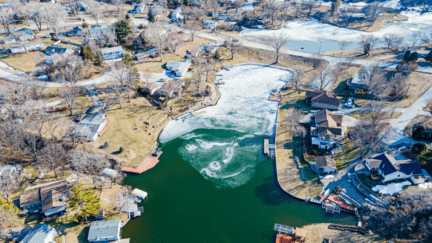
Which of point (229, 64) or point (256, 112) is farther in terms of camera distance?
point (229, 64)

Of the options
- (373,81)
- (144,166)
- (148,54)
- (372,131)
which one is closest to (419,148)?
(372,131)

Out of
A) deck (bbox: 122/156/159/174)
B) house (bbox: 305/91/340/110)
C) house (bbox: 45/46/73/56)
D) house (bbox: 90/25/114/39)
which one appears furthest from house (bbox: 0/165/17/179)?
house (bbox: 305/91/340/110)

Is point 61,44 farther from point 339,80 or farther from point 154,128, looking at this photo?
point 339,80

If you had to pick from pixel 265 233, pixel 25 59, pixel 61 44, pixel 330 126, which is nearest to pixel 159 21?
pixel 61 44

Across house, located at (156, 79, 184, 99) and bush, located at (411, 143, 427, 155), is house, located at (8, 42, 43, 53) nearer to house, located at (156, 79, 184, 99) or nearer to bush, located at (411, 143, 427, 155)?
house, located at (156, 79, 184, 99)

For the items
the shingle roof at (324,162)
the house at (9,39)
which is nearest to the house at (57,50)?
the house at (9,39)

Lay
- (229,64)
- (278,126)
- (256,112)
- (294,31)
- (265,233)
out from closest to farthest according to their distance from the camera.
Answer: (265,233), (278,126), (256,112), (229,64), (294,31)
